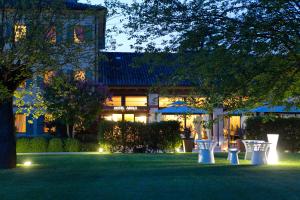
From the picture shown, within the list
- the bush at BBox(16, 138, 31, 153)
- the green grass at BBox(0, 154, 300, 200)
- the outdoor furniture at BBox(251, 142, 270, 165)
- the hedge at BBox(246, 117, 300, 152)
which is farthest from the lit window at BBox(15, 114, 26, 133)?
the outdoor furniture at BBox(251, 142, 270, 165)

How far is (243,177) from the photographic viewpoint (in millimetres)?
12367

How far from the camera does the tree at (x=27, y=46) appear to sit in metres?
15.1

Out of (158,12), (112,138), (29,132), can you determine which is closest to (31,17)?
(158,12)

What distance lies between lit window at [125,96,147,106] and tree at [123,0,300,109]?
23.3 meters

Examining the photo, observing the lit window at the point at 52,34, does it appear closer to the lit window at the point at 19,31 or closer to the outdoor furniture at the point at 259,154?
the lit window at the point at 19,31

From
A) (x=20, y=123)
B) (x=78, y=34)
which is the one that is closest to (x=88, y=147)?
(x=20, y=123)

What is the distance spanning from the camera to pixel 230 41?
11.9 meters

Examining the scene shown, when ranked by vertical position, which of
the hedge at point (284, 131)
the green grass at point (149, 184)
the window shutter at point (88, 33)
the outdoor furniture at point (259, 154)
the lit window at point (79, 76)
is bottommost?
the green grass at point (149, 184)

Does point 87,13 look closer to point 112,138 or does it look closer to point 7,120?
point 7,120

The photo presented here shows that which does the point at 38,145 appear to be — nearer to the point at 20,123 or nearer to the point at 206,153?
the point at 20,123

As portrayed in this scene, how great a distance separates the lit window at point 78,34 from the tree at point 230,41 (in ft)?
11.0

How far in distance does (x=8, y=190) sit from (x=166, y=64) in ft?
18.0

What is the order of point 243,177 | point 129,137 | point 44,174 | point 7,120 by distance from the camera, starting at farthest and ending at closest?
point 129,137 < point 7,120 < point 44,174 < point 243,177

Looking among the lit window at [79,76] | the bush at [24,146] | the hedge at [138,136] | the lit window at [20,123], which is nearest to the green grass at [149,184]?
the hedge at [138,136]
